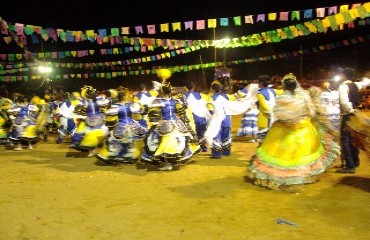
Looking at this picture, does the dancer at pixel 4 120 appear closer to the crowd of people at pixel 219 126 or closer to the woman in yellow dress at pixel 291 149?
the crowd of people at pixel 219 126

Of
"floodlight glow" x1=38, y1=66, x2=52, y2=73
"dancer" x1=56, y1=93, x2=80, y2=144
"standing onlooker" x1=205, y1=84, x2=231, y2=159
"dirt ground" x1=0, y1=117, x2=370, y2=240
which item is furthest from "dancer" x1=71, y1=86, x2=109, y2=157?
"floodlight glow" x1=38, y1=66, x2=52, y2=73

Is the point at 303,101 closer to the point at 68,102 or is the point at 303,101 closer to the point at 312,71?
the point at 68,102

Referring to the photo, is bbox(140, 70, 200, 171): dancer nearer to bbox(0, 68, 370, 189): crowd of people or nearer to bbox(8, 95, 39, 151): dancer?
bbox(0, 68, 370, 189): crowd of people

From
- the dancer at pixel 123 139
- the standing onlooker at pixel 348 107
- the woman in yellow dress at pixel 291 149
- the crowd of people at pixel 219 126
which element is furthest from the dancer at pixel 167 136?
the standing onlooker at pixel 348 107

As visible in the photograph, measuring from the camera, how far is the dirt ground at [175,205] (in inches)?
177

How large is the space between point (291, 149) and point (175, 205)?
1.96m

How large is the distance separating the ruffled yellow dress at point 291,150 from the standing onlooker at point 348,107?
58 centimetres

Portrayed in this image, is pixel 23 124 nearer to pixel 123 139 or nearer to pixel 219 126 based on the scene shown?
pixel 123 139

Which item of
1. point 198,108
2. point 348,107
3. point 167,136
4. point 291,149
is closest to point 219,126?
point 198,108

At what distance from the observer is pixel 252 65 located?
2683cm

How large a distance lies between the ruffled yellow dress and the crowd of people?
0.01m

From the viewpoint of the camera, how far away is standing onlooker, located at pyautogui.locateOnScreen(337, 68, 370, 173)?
21.0 ft

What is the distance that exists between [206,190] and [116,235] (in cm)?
217

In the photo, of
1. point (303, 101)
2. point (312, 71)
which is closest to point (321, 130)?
point (303, 101)
